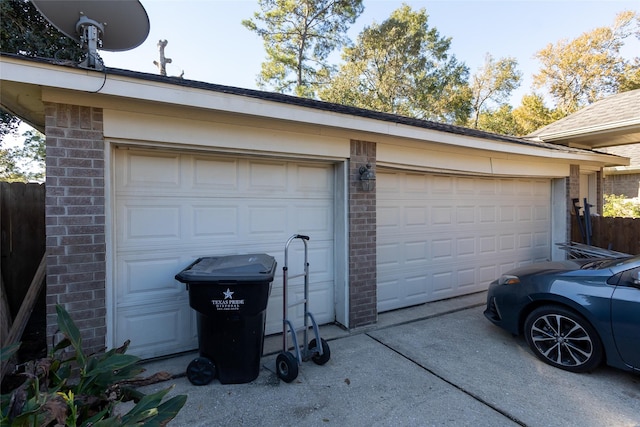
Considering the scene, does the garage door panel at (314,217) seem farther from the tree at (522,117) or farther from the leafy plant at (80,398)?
the tree at (522,117)

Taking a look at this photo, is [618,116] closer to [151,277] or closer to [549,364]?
[549,364]

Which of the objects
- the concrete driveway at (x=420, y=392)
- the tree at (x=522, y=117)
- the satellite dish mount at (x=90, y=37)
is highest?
the tree at (x=522, y=117)

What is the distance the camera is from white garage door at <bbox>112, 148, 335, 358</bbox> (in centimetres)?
335

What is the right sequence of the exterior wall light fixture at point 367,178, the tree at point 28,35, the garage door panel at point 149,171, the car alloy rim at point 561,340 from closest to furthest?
1. the car alloy rim at point 561,340
2. the garage door panel at point 149,171
3. the exterior wall light fixture at point 367,178
4. the tree at point 28,35

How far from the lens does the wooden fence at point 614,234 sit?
6.23 m

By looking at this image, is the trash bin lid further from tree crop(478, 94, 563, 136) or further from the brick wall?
tree crop(478, 94, 563, 136)

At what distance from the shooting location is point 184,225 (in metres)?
3.59

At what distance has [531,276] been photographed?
3.70 metres

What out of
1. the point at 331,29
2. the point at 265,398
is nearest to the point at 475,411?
the point at 265,398

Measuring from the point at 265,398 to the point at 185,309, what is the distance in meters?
1.40

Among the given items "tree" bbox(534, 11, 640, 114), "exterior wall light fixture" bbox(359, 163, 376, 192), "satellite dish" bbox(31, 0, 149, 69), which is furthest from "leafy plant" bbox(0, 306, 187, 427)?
"tree" bbox(534, 11, 640, 114)

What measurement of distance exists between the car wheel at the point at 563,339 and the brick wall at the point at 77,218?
169 inches

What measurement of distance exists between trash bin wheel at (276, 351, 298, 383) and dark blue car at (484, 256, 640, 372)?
2.50 meters

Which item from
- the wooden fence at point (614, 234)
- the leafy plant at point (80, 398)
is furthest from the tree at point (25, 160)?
the wooden fence at point (614, 234)
